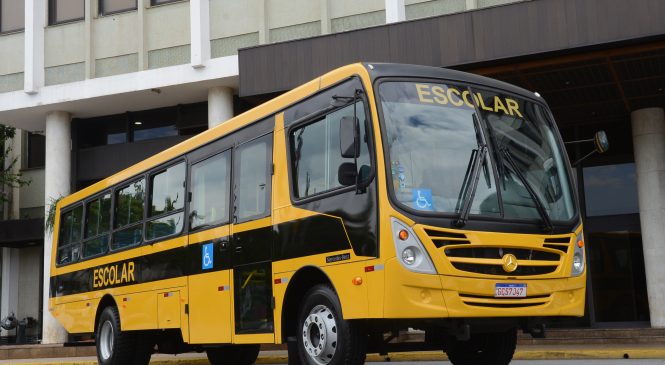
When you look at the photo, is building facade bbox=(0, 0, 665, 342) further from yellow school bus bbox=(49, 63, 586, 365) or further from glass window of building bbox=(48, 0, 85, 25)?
yellow school bus bbox=(49, 63, 586, 365)

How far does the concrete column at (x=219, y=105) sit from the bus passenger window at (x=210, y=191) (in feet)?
34.9

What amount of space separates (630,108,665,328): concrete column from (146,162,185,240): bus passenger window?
11.6 m

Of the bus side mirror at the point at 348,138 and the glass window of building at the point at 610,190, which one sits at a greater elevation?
the glass window of building at the point at 610,190

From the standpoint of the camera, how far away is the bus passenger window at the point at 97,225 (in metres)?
13.3

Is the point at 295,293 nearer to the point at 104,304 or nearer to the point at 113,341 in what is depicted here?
the point at 113,341

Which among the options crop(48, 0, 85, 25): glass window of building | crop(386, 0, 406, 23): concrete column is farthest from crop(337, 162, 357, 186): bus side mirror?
crop(48, 0, 85, 25): glass window of building

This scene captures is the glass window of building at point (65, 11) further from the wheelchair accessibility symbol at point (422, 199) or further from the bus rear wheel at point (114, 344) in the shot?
the wheelchair accessibility symbol at point (422, 199)

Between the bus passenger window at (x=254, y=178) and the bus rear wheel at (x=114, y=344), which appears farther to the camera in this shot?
the bus rear wheel at (x=114, y=344)

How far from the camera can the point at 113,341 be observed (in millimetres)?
12305

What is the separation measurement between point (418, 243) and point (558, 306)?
1632 millimetres

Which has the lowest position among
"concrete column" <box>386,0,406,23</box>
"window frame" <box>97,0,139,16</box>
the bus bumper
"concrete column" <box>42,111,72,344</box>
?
the bus bumper

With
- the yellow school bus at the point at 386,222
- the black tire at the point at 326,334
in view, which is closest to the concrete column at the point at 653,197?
the yellow school bus at the point at 386,222

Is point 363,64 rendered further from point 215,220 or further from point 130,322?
point 130,322

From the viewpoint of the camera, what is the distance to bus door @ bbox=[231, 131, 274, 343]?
887 cm
